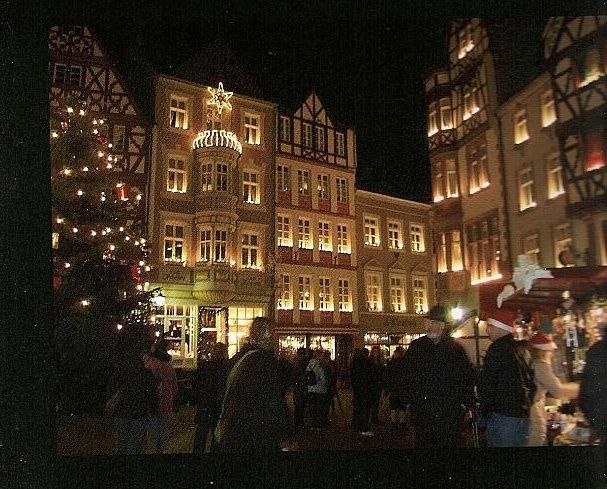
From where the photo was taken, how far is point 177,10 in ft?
8.52

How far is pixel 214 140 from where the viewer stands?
1057 inches

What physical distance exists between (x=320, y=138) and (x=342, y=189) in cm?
284

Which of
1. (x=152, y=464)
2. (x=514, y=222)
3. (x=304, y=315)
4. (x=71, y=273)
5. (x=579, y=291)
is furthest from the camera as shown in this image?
(x=304, y=315)

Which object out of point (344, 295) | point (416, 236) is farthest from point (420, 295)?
point (344, 295)

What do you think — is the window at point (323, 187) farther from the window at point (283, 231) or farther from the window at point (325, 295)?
the window at point (325, 295)

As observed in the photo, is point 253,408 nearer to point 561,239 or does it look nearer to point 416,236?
point 561,239

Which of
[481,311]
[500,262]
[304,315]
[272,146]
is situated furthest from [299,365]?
[272,146]

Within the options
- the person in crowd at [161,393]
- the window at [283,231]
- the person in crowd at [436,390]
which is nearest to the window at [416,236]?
the window at [283,231]

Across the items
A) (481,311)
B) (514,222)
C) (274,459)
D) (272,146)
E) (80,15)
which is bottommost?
(274,459)

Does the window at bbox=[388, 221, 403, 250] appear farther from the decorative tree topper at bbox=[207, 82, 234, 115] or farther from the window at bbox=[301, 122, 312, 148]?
the decorative tree topper at bbox=[207, 82, 234, 115]

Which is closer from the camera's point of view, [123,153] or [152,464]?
[152,464]

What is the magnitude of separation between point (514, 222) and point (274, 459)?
14.9 metres

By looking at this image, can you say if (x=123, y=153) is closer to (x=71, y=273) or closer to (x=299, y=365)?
(x=71, y=273)

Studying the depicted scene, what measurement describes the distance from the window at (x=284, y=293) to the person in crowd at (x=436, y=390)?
2358 cm
